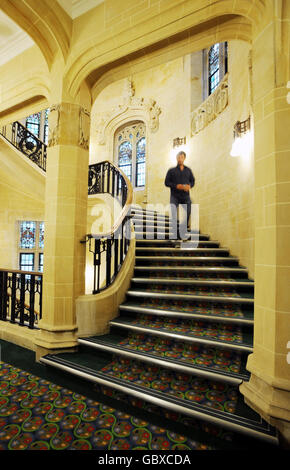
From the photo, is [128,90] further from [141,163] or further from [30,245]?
[30,245]

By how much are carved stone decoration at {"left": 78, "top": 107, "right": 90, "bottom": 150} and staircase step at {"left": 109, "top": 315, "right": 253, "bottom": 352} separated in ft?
6.89

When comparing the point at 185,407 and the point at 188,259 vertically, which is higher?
→ the point at 188,259

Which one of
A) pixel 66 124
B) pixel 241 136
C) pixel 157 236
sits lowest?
pixel 157 236

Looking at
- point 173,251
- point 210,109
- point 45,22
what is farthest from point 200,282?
point 210,109

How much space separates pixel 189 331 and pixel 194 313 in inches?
8.4

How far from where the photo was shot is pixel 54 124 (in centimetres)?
273

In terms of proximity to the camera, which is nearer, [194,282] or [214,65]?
[194,282]

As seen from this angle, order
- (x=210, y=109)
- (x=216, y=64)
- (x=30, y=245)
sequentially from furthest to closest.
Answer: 1. (x=30, y=245)
2. (x=216, y=64)
3. (x=210, y=109)

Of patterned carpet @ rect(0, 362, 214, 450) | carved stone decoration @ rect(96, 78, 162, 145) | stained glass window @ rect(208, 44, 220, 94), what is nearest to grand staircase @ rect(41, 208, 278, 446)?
patterned carpet @ rect(0, 362, 214, 450)

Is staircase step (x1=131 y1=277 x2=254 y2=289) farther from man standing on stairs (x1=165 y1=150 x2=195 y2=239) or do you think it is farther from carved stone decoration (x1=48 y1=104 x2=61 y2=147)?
carved stone decoration (x1=48 y1=104 x2=61 y2=147)

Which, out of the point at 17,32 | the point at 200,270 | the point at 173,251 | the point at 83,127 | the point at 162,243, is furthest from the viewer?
the point at 162,243

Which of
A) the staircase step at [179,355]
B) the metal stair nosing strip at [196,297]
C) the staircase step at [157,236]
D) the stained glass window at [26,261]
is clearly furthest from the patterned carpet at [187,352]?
the stained glass window at [26,261]

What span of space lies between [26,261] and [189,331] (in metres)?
6.84
